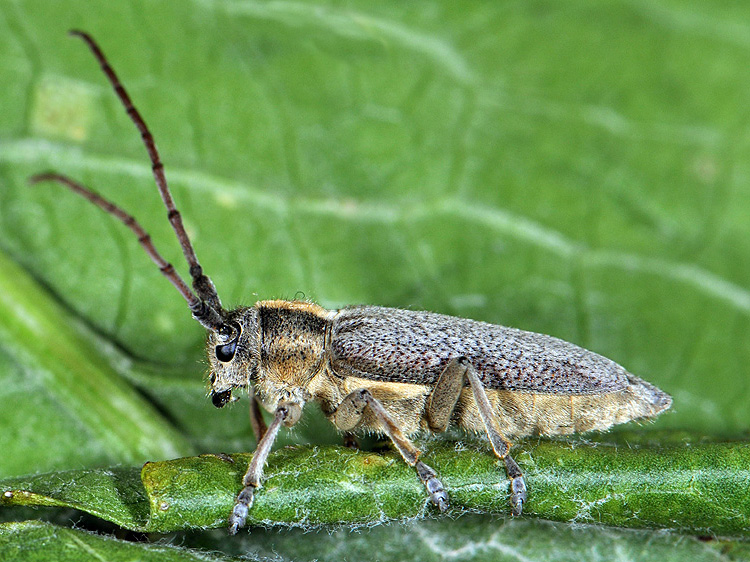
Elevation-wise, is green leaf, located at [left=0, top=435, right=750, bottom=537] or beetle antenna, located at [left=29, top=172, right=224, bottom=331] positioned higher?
beetle antenna, located at [left=29, top=172, right=224, bottom=331]

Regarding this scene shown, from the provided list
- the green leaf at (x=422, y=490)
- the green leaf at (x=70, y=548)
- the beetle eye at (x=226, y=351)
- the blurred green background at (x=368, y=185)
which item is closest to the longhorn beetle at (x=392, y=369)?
the beetle eye at (x=226, y=351)

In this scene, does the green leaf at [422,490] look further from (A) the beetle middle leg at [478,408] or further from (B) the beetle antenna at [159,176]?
(B) the beetle antenna at [159,176]

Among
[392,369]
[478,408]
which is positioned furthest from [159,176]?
[478,408]

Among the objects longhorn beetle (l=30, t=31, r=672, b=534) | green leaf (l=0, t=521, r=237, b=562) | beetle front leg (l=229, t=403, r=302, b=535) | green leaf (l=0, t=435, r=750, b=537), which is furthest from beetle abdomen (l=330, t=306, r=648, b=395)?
green leaf (l=0, t=521, r=237, b=562)

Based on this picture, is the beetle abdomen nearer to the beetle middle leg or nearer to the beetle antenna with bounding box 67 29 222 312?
the beetle middle leg

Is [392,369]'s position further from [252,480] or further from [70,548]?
[70,548]

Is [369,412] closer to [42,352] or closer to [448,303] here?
[448,303]
